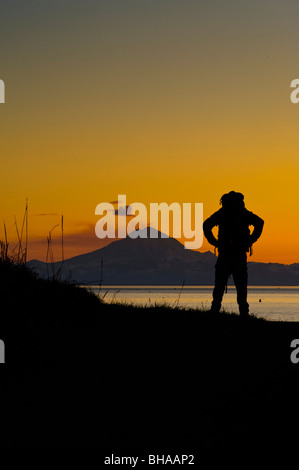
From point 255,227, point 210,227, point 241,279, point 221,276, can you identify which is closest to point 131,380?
point 221,276

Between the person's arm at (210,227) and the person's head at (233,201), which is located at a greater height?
the person's head at (233,201)

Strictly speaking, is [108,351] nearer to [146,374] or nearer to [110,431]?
[146,374]

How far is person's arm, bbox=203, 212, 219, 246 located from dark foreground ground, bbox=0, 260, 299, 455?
2647 mm

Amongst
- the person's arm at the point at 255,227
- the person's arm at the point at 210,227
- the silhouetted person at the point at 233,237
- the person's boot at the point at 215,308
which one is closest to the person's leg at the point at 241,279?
the silhouetted person at the point at 233,237

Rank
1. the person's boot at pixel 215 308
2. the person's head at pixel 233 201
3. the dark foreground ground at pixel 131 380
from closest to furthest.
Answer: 1. the dark foreground ground at pixel 131 380
2. the person's head at pixel 233 201
3. the person's boot at pixel 215 308

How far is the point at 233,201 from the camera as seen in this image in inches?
590

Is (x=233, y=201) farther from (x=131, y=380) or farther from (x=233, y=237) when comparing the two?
(x=131, y=380)

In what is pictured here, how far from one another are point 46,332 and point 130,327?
2.11m

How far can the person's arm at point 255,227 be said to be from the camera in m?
15.0

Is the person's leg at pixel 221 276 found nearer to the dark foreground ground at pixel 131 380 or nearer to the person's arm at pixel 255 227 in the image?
the person's arm at pixel 255 227

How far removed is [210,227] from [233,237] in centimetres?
56
